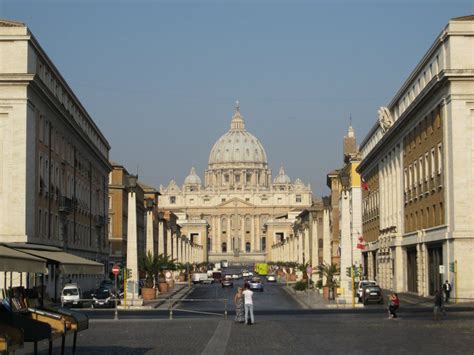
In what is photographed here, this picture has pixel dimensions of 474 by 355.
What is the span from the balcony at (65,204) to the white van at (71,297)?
1031 centimetres

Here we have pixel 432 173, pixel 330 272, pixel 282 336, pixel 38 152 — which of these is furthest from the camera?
pixel 330 272

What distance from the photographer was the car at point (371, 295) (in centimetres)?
5938

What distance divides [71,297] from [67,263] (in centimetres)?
3617

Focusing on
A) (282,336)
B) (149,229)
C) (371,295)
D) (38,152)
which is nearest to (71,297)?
(38,152)

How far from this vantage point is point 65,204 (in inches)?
2805

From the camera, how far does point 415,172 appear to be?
69.1 meters

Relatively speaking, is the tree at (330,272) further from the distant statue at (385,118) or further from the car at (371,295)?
the distant statue at (385,118)

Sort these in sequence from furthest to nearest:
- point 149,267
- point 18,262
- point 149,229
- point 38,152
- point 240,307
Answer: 1. point 149,267
2. point 149,229
3. point 38,152
4. point 240,307
5. point 18,262

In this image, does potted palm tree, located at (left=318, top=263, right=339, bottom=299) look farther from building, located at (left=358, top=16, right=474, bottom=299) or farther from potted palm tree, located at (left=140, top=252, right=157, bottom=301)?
potted palm tree, located at (left=140, top=252, right=157, bottom=301)

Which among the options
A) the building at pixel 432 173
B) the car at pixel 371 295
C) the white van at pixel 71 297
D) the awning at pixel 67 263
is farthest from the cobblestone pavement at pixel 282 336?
the car at pixel 371 295

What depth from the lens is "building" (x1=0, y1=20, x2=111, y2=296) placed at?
57188 mm

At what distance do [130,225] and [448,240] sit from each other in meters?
17.0

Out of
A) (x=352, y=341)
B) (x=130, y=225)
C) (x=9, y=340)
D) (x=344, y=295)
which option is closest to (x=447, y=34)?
(x=344, y=295)

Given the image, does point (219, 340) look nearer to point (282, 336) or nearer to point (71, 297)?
point (282, 336)
